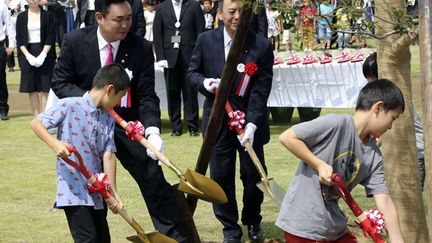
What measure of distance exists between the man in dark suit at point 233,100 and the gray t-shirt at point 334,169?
2389 millimetres

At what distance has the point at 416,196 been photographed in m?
8.02

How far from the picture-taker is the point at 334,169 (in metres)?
5.75

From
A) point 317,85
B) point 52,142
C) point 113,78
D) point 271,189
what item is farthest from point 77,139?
point 317,85

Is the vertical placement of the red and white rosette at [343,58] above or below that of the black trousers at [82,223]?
above

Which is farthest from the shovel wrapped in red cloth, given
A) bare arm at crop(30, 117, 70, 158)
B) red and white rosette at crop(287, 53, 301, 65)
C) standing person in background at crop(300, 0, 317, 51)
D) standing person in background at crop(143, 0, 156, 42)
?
standing person in background at crop(143, 0, 156, 42)

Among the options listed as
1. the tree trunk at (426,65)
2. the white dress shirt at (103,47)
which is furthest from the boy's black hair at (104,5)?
the tree trunk at (426,65)

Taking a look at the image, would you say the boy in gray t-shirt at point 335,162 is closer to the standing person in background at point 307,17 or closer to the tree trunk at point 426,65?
the tree trunk at point 426,65

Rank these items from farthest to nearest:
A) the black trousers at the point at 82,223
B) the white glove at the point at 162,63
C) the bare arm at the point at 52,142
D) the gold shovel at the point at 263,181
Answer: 1. the white glove at the point at 162,63
2. the gold shovel at the point at 263,181
3. the black trousers at the point at 82,223
4. the bare arm at the point at 52,142

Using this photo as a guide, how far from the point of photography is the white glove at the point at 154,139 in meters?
7.04

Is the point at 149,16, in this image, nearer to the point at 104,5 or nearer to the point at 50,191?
the point at 50,191

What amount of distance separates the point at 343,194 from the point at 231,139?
2.87m

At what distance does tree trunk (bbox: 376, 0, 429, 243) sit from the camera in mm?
7789

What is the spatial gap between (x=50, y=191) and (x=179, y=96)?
466cm

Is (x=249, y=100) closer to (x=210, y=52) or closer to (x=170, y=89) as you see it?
(x=210, y=52)
